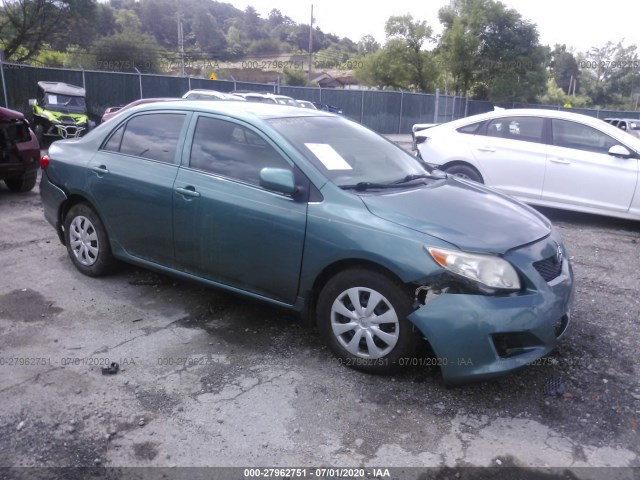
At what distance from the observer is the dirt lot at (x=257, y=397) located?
284 centimetres

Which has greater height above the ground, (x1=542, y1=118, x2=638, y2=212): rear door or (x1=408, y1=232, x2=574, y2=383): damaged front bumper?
(x1=542, y1=118, x2=638, y2=212): rear door

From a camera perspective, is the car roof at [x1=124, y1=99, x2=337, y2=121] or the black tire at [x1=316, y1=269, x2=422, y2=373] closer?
the black tire at [x1=316, y1=269, x2=422, y2=373]

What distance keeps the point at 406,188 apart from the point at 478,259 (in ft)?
3.11

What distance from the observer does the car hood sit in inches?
131

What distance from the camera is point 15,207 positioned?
A: 7785 millimetres

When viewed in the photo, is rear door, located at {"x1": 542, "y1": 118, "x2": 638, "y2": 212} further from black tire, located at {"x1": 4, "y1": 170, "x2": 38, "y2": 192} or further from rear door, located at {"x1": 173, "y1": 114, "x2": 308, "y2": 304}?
black tire, located at {"x1": 4, "y1": 170, "x2": 38, "y2": 192}

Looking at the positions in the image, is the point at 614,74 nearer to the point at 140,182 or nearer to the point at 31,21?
the point at 31,21

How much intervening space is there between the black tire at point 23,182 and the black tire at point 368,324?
21.8ft

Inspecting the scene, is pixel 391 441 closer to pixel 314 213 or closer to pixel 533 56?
pixel 314 213

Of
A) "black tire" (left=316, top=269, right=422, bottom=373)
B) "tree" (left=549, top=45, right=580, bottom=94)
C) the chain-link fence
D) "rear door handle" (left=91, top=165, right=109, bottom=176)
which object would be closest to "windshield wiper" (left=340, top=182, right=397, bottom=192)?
"black tire" (left=316, top=269, right=422, bottom=373)

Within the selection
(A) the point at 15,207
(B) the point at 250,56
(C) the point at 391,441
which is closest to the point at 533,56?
(A) the point at 15,207

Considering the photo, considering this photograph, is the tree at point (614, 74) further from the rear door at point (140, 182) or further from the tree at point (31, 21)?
the rear door at point (140, 182)

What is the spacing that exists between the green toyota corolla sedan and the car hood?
0.01 m

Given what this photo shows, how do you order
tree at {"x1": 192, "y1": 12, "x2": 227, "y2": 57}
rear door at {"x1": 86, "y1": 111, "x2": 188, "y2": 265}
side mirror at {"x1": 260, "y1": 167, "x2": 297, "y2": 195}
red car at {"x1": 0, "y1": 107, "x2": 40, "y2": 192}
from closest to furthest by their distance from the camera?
side mirror at {"x1": 260, "y1": 167, "x2": 297, "y2": 195} < rear door at {"x1": 86, "y1": 111, "x2": 188, "y2": 265} < red car at {"x1": 0, "y1": 107, "x2": 40, "y2": 192} < tree at {"x1": 192, "y1": 12, "x2": 227, "y2": 57}
